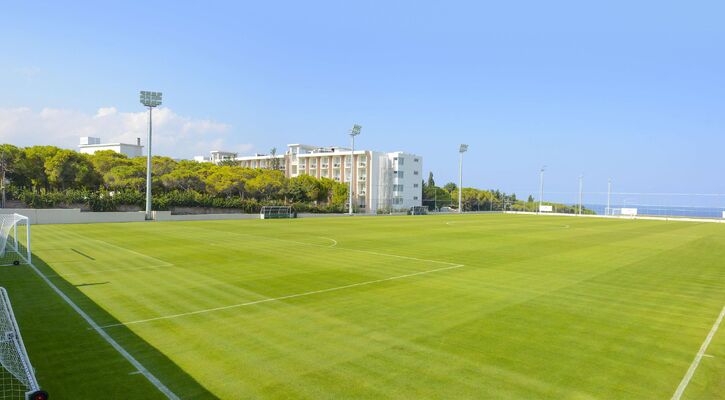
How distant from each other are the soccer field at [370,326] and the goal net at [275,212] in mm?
36721

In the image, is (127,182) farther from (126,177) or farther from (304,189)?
(304,189)

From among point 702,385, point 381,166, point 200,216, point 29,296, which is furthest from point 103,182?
point 702,385

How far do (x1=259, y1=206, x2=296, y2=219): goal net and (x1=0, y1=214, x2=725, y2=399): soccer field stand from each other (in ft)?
120

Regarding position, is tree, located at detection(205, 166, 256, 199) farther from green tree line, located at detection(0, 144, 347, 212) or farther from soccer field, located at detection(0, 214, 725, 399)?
soccer field, located at detection(0, 214, 725, 399)

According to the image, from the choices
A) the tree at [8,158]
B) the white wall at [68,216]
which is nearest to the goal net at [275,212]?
the white wall at [68,216]

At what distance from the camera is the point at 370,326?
35.4 feet

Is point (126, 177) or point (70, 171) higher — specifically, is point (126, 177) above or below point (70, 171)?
below

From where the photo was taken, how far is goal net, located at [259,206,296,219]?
193ft

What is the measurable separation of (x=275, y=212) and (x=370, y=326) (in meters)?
52.2

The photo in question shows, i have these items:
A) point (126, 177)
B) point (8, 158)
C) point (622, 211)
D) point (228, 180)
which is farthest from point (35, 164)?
point (622, 211)

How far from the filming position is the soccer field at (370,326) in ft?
24.7

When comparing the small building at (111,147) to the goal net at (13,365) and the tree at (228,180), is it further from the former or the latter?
the goal net at (13,365)

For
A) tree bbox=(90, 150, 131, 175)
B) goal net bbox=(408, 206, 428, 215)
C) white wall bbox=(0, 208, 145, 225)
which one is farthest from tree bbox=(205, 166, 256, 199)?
goal net bbox=(408, 206, 428, 215)

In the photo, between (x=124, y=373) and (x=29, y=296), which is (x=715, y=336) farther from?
(x=29, y=296)
